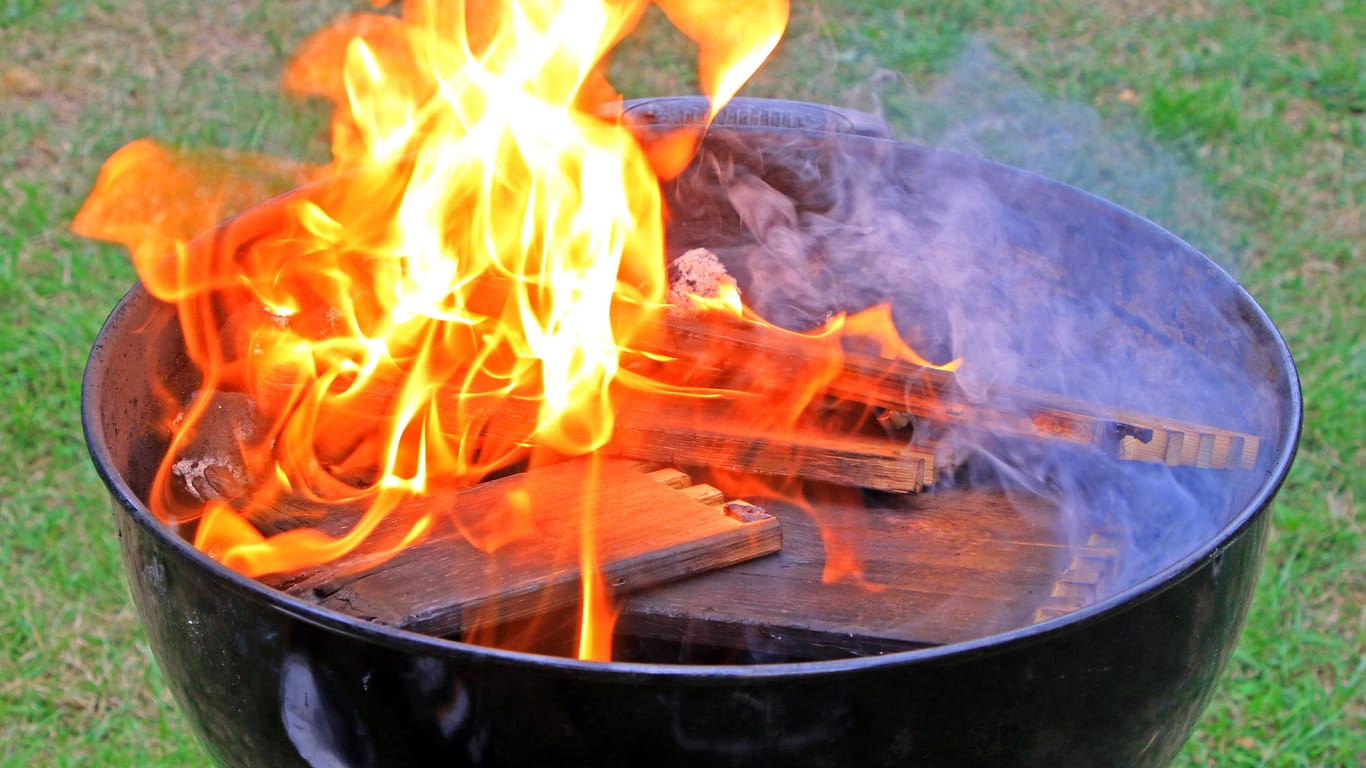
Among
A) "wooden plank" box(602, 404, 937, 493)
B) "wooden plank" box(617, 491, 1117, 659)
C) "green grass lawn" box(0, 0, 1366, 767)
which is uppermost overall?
"wooden plank" box(602, 404, 937, 493)

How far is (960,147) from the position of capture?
379cm

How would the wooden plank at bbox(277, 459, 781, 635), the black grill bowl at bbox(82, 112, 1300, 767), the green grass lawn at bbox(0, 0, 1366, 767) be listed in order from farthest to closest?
the green grass lawn at bbox(0, 0, 1366, 767) → the wooden plank at bbox(277, 459, 781, 635) → the black grill bowl at bbox(82, 112, 1300, 767)

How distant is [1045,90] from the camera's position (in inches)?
183

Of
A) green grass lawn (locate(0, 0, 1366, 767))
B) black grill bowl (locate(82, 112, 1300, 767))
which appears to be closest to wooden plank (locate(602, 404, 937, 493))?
black grill bowl (locate(82, 112, 1300, 767))

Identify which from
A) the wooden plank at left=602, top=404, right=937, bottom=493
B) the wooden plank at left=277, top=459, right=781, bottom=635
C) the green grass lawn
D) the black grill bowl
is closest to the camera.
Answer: the black grill bowl

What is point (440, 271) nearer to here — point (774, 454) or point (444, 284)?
point (444, 284)

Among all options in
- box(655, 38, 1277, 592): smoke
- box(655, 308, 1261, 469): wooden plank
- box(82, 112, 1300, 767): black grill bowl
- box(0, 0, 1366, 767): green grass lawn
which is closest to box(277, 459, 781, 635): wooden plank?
box(82, 112, 1300, 767): black grill bowl

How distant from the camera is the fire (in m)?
1.74

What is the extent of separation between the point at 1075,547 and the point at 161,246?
1268 millimetres

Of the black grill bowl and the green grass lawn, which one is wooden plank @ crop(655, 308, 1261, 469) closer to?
the black grill bowl

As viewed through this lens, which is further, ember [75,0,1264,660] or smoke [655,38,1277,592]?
smoke [655,38,1277,592]

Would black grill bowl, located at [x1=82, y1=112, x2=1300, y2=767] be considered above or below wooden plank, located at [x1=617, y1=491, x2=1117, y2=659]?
above

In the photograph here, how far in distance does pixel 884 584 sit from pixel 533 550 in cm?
41

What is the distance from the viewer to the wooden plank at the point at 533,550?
140cm
